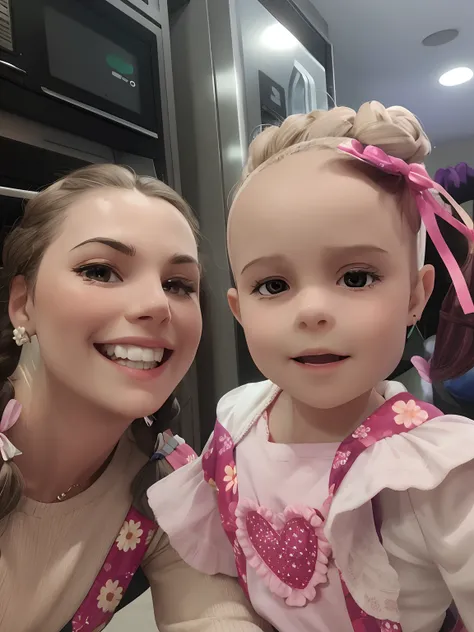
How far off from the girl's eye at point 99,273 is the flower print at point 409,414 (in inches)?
13.8

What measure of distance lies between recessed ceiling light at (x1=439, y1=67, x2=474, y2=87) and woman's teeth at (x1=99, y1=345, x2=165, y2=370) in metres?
2.33

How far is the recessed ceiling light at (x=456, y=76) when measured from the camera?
8.18 feet

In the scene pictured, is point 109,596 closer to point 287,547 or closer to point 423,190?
point 287,547

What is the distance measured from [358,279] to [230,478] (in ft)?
0.91

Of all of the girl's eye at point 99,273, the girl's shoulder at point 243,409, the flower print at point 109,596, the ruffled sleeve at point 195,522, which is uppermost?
the girl's eye at point 99,273

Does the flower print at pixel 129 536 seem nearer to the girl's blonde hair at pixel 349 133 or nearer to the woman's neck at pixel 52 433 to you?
the woman's neck at pixel 52 433

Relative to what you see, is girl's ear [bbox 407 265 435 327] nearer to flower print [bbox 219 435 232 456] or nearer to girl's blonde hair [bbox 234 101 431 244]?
girl's blonde hair [bbox 234 101 431 244]

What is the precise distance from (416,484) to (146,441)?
17.6 inches

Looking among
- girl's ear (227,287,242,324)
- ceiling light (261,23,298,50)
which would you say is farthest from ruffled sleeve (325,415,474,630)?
ceiling light (261,23,298,50)

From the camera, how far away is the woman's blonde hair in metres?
0.72

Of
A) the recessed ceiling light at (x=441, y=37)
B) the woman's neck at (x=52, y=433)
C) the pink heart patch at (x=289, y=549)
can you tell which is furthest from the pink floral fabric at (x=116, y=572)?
the recessed ceiling light at (x=441, y=37)

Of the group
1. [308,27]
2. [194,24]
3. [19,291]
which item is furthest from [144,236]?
[308,27]

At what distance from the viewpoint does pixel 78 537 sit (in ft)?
2.44

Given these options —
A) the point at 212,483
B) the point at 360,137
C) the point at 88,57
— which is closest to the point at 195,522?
the point at 212,483
